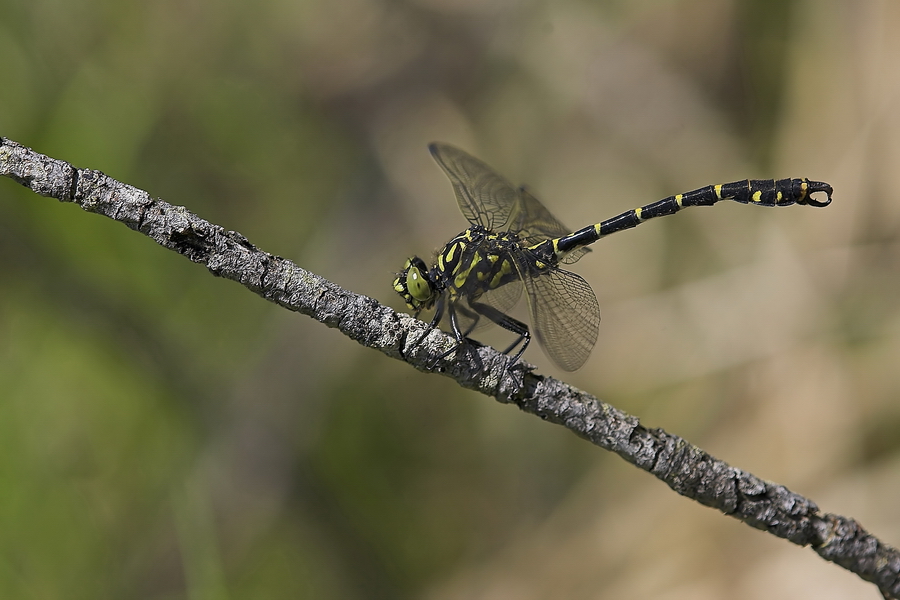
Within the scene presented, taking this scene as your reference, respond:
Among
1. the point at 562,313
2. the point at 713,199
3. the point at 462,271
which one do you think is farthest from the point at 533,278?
the point at 713,199

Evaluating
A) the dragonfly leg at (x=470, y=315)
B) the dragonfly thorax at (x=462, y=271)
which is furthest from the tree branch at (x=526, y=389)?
the dragonfly thorax at (x=462, y=271)

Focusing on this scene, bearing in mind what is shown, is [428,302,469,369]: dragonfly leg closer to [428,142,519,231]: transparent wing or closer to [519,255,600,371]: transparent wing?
[519,255,600,371]: transparent wing

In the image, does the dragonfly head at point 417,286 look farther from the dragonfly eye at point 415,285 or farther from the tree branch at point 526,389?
the tree branch at point 526,389

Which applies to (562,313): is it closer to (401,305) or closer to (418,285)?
(418,285)

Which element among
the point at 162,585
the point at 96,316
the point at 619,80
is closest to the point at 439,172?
the point at 619,80

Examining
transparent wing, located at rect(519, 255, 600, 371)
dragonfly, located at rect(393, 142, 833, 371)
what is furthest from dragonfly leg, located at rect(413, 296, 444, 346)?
transparent wing, located at rect(519, 255, 600, 371)

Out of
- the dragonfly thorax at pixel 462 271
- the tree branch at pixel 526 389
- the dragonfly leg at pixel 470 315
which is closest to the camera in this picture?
the tree branch at pixel 526 389

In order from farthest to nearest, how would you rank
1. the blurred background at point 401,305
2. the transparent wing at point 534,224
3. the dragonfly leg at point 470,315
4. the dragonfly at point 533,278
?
the blurred background at point 401,305
the transparent wing at point 534,224
the dragonfly at point 533,278
the dragonfly leg at point 470,315
